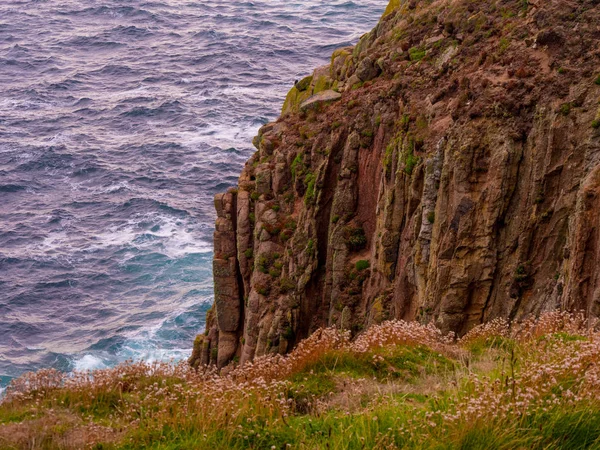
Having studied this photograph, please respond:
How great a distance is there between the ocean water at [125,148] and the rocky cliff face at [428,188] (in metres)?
13.4

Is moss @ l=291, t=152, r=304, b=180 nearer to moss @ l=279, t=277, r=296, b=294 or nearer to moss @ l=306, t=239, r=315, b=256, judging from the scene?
moss @ l=306, t=239, r=315, b=256

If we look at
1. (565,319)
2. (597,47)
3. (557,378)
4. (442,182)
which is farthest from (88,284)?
(557,378)

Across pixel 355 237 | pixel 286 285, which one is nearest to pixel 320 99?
pixel 355 237

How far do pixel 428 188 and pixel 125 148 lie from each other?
5340 cm

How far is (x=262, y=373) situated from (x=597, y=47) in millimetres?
15645

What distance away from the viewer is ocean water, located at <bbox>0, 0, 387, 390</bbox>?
162ft

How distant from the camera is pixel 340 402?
36.8 ft

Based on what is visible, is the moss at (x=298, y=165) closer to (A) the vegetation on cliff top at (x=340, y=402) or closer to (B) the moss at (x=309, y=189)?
(B) the moss at (x=309, y=189)

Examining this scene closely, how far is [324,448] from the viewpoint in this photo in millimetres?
9156

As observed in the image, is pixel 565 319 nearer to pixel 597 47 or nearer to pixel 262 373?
pixel 262 373

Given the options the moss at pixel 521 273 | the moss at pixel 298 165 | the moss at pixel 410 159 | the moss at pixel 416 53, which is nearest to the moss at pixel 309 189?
the moss at pixel 298 165

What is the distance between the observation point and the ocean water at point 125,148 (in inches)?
1949

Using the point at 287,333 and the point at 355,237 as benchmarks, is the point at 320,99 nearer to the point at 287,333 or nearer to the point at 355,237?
the point at 355,237

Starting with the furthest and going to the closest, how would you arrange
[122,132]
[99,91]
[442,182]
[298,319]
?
[99,91] < [122,132] < [298,319] < [442,182]
